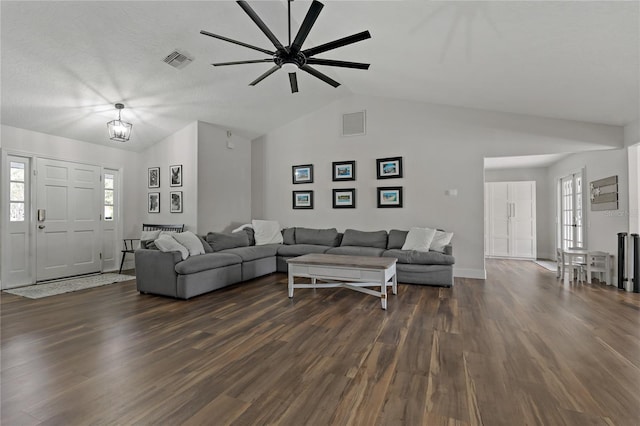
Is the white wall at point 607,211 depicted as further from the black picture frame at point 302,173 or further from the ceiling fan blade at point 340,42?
the black picture frame at point 302,173

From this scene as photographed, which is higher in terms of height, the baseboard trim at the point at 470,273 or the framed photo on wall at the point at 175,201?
the framed photo on wall at the point at 175,201

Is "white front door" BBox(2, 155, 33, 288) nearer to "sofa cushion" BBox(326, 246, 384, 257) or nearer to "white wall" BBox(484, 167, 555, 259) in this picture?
"sofa cushion" BBox(326, 246, 384, 257)

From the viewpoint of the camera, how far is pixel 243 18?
374cm

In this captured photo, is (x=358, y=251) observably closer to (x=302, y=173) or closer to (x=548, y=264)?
(x=302, y=173)

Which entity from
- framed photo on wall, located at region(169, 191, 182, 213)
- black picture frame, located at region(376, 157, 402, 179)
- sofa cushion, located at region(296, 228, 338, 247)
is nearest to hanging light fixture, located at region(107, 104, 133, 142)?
framed photo on wall, located at region(169, 191, 182, 213)

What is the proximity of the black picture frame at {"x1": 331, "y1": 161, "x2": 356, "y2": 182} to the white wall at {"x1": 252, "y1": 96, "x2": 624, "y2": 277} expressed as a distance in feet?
0.34

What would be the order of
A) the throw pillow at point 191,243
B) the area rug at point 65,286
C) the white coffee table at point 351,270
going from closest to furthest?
the white coffee table at point 351,270, the area rug at point 65,286, the throw pillow at point 191,243

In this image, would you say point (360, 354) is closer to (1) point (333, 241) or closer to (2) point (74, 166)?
(1) point (333, 241)

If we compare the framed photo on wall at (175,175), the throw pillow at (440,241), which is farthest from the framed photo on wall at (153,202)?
the throw pillow at (440,241)

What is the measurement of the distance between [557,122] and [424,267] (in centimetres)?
321

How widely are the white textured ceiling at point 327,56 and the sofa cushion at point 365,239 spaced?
8.52 feet

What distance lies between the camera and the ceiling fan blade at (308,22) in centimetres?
232

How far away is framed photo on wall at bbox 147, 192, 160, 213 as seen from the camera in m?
6.31

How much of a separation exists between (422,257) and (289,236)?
275 cm
